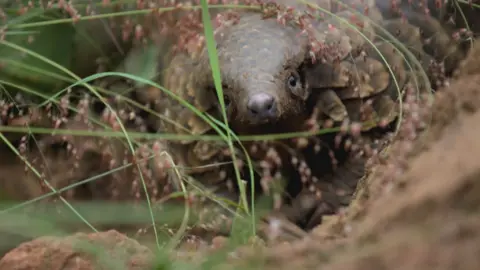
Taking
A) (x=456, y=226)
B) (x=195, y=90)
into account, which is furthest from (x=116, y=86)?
(x=456, y=226)

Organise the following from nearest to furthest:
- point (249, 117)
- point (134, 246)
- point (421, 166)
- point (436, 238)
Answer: point (436, 238), point (421, 166), point (134, 246), point (249, 117)

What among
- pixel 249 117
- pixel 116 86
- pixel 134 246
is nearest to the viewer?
pixel 134 246

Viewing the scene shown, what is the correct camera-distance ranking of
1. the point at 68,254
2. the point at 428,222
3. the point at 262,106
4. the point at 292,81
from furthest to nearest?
the point at 292,81
the point at 262,106
the point at 68,254
the point at 428,222

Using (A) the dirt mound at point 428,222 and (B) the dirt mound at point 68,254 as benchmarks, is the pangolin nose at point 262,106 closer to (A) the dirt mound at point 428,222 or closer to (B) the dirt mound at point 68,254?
(B) the dirt mound at point 68,254

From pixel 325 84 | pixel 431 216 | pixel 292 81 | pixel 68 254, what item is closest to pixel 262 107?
pixel 292 81

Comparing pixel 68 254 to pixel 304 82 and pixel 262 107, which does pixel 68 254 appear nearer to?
pixel 262 107

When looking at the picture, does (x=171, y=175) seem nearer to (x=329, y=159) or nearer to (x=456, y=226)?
(x=329, y=159)

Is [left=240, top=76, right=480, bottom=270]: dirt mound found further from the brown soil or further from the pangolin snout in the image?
the pangolin snout

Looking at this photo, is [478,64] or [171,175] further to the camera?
[171,175]

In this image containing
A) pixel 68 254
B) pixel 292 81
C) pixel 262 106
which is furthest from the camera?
pixel 292 81
